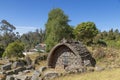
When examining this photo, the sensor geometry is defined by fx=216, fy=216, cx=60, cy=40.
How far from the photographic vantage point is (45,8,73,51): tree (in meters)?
41.5

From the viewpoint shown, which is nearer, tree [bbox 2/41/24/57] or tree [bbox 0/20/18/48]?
tree [bbox 2/41/24/57]

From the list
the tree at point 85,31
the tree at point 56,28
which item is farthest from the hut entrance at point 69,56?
the tree at point 56,28

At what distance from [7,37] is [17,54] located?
4686 cm

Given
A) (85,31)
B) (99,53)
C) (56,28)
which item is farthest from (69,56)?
(56,28)

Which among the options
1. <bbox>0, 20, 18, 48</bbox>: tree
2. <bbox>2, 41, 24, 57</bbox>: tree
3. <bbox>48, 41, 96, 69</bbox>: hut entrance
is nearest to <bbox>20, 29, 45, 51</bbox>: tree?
<bbox>0, 20, 18, 48</bbox>: tree

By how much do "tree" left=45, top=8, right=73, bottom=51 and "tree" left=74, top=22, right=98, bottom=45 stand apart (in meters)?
2.54

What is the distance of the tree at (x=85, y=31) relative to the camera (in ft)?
130

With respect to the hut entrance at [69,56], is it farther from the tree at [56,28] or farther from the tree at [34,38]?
the tree at [34,38]

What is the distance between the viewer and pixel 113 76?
43.4ft

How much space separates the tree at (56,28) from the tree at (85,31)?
8.32 ft

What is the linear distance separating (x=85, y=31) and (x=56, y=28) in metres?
5.67

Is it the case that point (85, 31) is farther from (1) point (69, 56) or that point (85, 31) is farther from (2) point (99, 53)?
(1) point (69, 56)

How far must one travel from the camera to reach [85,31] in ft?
130

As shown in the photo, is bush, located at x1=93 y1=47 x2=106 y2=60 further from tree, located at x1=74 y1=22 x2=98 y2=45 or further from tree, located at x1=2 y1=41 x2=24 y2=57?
tree, located at x1=2 y1=41 x2=24 y2=57
